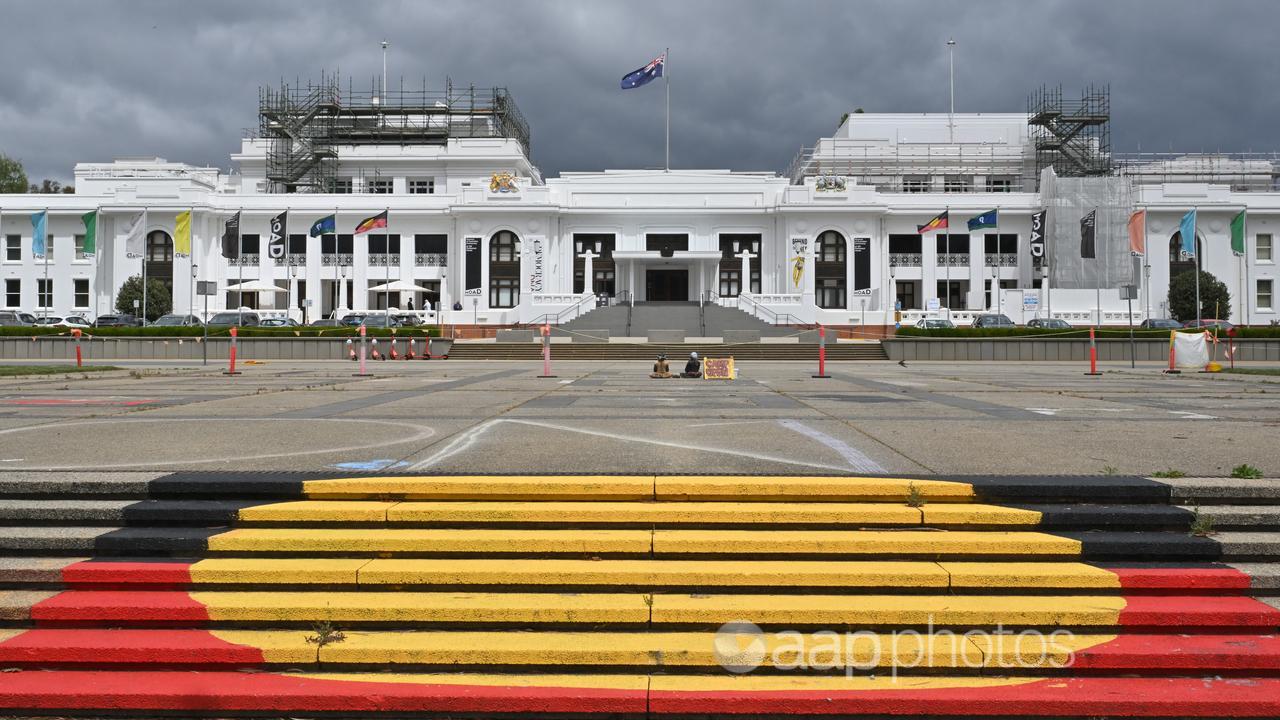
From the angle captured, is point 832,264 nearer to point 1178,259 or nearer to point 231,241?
point 1178,259

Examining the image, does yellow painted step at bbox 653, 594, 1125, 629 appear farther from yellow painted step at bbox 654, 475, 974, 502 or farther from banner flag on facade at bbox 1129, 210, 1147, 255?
banner flag on facade at bbox 1129, 210, 1147, 255

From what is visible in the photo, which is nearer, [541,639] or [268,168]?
[541,639]

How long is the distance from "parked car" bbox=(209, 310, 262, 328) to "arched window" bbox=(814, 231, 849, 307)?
38.9 meters

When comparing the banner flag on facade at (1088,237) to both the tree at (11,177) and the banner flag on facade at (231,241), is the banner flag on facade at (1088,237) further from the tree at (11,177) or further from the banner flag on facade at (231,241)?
the tree at (11,177)

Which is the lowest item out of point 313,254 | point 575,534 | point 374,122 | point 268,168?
point 575,534

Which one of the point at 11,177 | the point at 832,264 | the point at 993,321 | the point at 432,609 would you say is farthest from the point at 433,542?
the point at 11,177

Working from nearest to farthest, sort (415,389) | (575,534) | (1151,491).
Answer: (575,534) < (1151,491) < (415,389)

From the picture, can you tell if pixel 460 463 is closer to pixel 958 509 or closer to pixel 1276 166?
pixel 958 509

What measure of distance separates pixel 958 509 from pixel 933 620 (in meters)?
1.38

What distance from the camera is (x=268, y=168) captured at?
75.9 meters

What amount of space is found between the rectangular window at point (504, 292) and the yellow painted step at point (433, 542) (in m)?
58.6

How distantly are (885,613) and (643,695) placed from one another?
150 cm

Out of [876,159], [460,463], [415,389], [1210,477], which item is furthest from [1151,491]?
[876,159]

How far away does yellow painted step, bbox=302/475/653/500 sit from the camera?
6.38 m
